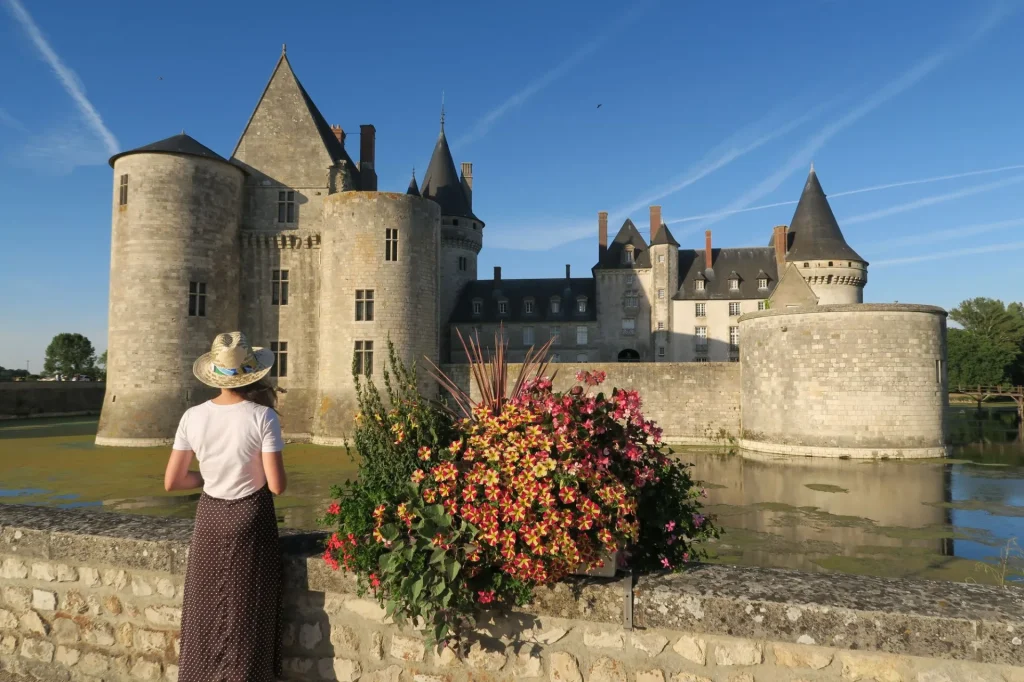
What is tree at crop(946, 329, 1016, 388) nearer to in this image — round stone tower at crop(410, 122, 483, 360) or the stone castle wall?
the stone castle wall

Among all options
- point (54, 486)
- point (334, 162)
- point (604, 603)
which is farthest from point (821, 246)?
point (604, 603)

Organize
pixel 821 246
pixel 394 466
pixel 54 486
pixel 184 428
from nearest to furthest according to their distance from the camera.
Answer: pixel 184 428 → pixel 394 466 → pixel 54 486 → pixel 821 246

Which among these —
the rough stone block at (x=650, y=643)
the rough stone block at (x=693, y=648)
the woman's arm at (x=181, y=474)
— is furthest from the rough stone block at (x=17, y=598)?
the rough stone block at (x=693, y=648)

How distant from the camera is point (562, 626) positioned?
254 centimetres

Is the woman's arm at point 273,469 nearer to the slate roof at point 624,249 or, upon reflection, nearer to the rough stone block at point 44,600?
the rough stone block at point 44,600

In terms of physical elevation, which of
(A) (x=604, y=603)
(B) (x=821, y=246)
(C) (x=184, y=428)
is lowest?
(A) (x=604, y=603)

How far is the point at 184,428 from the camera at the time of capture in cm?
274

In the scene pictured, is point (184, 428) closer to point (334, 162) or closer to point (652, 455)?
point (652, 455)

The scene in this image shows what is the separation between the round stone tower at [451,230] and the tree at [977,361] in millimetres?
32578

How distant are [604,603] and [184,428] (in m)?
1.86

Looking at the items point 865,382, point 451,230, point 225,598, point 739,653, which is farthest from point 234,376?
point 451,230

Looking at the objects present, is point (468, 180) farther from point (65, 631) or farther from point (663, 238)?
point (65, 631)

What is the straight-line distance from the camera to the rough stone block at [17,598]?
11.0 feet

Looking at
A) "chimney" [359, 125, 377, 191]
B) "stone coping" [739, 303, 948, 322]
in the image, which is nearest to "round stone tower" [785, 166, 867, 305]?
"stone coping" [739, 303, 948, 322]
